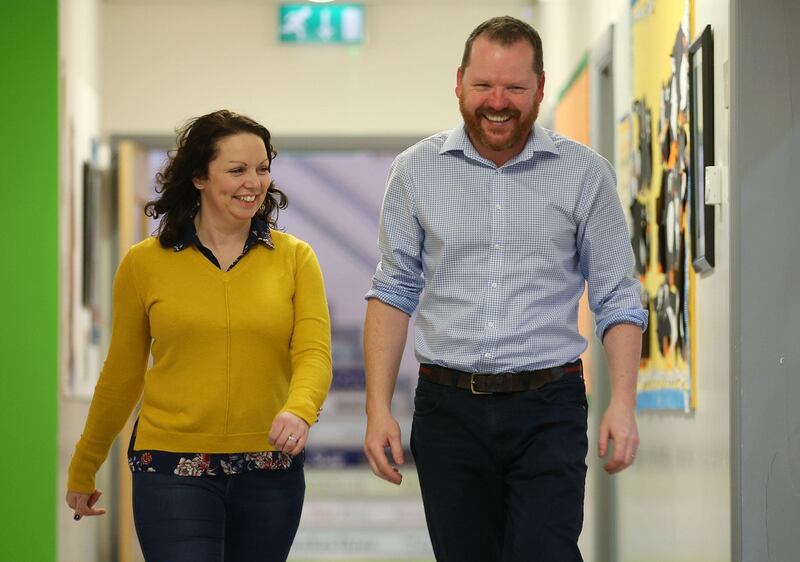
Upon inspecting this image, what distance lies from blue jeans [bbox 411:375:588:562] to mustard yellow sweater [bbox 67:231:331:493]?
29cm

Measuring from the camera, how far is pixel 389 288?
261 cm

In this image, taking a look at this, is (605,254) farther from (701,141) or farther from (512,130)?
(701,141)

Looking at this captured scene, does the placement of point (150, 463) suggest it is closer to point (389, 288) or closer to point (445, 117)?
point (389, 288)

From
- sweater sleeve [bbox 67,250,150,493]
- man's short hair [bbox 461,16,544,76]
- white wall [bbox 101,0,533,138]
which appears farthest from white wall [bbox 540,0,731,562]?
white wall [bbox 101,0,533,138]

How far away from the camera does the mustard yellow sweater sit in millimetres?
2676

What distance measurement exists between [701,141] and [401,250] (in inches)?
49.5

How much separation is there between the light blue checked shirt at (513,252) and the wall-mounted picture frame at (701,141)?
945mm

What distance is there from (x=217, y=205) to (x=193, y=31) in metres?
4.47

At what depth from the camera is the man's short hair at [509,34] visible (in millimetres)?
2447

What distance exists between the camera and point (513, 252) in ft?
8.20

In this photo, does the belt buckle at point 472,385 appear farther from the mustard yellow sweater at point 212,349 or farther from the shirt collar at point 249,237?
the shirt collar at point 249,237
